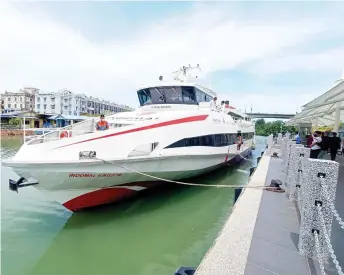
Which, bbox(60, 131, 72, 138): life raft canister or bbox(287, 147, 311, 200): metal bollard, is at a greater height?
bbox(60, 131, 72, 138): life raft canister

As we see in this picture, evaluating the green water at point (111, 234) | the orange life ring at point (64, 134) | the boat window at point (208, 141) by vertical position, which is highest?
the orange life ring at point (64, 134)

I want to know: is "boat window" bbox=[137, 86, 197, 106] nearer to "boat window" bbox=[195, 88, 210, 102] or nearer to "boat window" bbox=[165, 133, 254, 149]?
"boat window" bbox=[195, 88, 210, 102]

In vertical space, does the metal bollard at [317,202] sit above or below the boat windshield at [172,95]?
below

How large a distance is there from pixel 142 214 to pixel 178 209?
1102mm

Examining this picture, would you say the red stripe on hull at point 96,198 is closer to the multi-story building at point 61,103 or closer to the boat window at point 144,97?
the boat window at point 144,97

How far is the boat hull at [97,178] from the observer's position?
5516 millimetres

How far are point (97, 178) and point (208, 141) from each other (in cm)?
428

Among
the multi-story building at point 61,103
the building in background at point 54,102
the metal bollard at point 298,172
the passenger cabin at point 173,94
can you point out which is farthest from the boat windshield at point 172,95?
the multi-story building at point 61,103

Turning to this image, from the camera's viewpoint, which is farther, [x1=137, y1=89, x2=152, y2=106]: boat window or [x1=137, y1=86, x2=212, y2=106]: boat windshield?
[x1=137, y1=89, x2=152, y2=106]: boat window

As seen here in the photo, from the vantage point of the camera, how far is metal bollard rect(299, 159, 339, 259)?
9.62ft

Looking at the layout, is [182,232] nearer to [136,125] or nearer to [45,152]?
[136,125]

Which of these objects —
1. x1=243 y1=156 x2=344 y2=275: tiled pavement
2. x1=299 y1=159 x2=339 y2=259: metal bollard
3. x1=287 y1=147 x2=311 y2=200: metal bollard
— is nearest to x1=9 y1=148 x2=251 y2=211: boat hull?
x1=243 y1=156 x2=344 y2=275: tiled pavement

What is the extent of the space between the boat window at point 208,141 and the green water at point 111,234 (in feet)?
5.76

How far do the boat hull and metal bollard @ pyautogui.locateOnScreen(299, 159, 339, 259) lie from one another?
3.65 metres
